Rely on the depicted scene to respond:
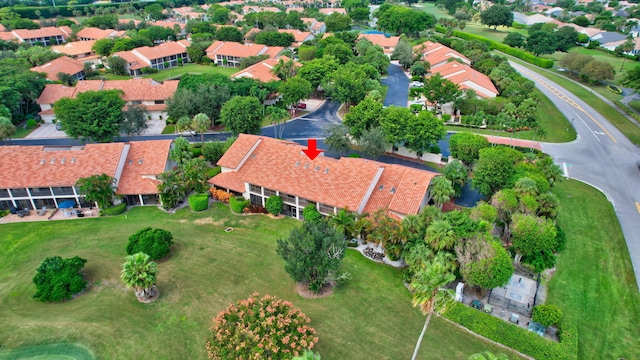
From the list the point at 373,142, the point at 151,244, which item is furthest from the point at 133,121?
the point at 373,142

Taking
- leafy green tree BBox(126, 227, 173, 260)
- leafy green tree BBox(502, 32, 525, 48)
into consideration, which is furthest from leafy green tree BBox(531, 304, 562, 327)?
leafy green tree BBox(502, 32, 525, 48)

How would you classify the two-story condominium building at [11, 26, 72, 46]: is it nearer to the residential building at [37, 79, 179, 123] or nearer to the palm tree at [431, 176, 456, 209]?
the residential building at [37, 79, 179, 123]

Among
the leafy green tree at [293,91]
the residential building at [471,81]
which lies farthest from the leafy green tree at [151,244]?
the residential building at [471,81]

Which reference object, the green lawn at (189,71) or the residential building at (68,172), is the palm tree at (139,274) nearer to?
the residential building at (68,172)

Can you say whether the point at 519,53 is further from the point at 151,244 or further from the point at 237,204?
the point at 151,244

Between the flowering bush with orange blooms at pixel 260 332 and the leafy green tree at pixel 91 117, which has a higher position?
the leafy green tree at pixel 91 117
